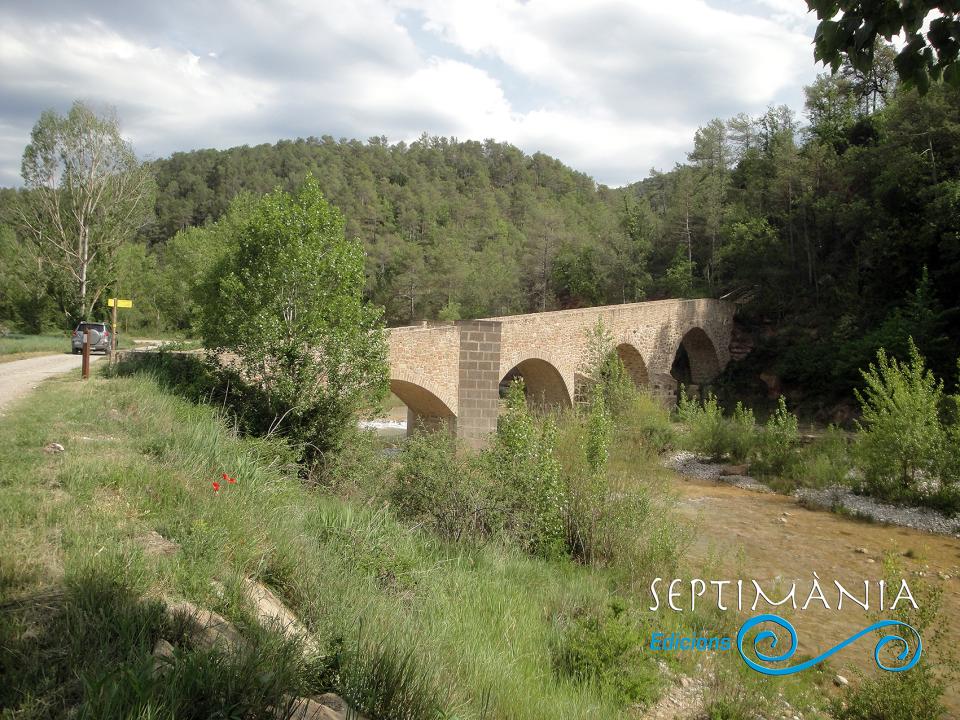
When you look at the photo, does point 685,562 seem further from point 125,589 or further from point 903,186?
point 903,186

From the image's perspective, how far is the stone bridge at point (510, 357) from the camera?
45.1ft

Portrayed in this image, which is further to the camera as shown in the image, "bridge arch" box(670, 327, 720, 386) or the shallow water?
"bridge arch" box(670, 327, 720, 386)

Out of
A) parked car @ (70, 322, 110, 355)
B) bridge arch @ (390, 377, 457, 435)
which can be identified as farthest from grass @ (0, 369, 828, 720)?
parked car @ (70, 322, 110, 355)

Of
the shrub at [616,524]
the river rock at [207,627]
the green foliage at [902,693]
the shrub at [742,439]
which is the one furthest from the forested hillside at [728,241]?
the river rock at [207,627]

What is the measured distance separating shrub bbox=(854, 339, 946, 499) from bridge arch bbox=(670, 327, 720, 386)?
14.7 metres

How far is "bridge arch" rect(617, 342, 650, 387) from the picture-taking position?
881 inches

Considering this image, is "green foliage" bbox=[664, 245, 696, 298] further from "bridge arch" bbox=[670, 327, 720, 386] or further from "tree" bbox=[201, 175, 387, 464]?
"tree" bbox=[201, 175, 387, 464]

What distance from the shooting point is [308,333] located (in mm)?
9445

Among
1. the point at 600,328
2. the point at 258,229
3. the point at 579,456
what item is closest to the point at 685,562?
the point at 579,456

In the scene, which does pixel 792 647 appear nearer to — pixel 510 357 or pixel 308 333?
pixel 308 333

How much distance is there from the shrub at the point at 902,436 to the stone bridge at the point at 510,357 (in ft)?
23.4

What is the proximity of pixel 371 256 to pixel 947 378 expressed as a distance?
3608cm

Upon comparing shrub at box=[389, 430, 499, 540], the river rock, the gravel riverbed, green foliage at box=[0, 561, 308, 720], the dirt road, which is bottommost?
the gravel riverbed

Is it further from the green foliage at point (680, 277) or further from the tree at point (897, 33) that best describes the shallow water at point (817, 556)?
the green foliage at point (680, 277)
